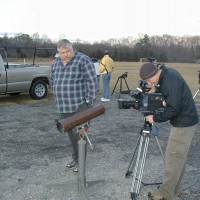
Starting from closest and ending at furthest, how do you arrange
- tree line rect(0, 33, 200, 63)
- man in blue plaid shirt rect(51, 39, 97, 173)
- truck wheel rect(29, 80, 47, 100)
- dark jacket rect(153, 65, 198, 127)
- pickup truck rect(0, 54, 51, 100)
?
dark jacket rect(153, 65, 198, 127) → man in blue plaid shirt rect(51, 39, 97, 173) → pickup truck rect(0, 54, 51, 100) → truck wheel rect(29, 80, 47, 100) → tree line rect(0, 33, 200, 63)

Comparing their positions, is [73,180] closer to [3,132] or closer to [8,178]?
[8,178]

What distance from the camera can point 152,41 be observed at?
4094 inches

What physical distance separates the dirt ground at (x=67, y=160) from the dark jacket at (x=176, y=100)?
112cm

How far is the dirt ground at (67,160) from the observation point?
4.30m

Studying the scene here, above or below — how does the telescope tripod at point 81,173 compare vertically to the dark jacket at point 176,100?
below

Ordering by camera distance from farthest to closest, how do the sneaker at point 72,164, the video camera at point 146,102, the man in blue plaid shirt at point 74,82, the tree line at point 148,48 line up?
the tree line at point 148,48 → the sneaker at point 72,164 → the man in blue plaid shirt at point 74,82 → the video camera at point 146,102

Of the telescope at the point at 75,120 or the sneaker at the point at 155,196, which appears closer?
the telescope at the point at 75,120

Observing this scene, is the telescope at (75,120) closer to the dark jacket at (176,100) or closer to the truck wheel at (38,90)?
the dark jacket at (176,100)

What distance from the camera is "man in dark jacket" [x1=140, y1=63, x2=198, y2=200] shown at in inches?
137

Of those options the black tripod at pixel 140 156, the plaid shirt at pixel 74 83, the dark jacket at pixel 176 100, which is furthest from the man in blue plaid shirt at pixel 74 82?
the dark jacket at pixel 176 100

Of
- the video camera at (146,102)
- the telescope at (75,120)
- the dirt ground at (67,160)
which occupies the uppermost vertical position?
the video camera at (146,102)

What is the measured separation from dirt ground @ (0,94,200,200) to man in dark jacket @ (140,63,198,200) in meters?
0.52

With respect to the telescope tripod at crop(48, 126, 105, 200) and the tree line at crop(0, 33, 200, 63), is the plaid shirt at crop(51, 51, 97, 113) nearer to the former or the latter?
the telescope tripod at crop(48, 126, 105, 200)

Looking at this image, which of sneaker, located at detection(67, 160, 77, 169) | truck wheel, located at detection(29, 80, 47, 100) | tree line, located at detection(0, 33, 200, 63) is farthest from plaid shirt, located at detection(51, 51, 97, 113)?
tree line, located at detection(0, 33, 200, 63)
